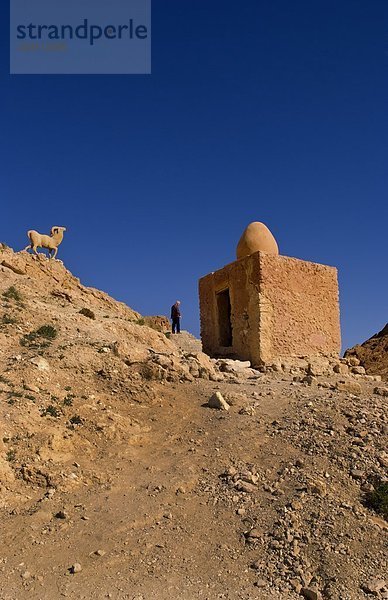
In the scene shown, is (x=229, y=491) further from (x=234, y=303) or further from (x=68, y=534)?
(x=234, y=303)

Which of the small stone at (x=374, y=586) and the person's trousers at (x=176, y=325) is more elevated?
the person's trousers at (x=176, y=325)

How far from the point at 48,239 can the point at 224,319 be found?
8.08 meters

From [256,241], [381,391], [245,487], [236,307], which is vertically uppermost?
[256,241]

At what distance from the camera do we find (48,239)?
55.1 feet

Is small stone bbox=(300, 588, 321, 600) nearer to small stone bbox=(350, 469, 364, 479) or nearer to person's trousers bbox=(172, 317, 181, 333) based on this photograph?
small stone bbox=(350, 469, 364, 479)

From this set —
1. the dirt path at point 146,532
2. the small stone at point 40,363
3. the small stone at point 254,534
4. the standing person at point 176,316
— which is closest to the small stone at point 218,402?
the dirt path at point 146,532

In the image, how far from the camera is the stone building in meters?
10.5

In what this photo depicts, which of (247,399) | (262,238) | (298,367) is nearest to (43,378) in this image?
(247,399)

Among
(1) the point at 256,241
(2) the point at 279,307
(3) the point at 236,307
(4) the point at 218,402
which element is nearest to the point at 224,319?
(3) the point at 236,307

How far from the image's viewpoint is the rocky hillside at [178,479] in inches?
163

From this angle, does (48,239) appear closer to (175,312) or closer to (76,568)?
(175,312)

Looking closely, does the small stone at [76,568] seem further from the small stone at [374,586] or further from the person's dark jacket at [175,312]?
the person's dark jacket at [175,312]

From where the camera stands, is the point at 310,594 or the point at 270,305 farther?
the point at 270,305

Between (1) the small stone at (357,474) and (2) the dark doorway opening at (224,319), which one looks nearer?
(1) the small stone at (357,474)
